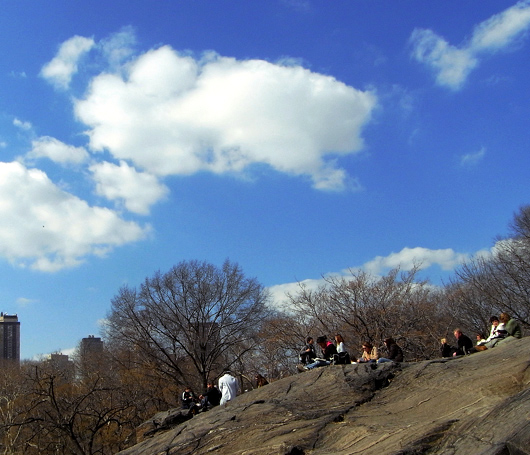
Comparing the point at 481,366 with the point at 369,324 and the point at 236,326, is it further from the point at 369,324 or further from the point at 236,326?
the point at 236,326

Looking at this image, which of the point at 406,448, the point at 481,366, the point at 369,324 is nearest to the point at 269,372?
the point at 369,324

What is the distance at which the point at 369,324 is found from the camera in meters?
29.2

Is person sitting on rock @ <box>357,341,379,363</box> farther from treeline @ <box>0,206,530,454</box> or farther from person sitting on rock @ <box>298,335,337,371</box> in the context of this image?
treeline @ <box>0,206,530,454</box>

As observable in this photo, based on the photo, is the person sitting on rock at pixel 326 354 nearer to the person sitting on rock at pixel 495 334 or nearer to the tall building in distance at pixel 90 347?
the person sitting on rock at pixel 495 334

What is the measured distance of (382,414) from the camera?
433 inches

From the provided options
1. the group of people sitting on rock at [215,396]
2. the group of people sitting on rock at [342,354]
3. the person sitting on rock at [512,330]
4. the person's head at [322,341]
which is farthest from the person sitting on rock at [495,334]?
the group of people sitting on rock at [215,396]

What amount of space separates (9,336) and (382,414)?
139 m

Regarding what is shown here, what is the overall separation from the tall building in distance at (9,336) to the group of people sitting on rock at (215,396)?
120 metres

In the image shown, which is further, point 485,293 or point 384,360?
point 485,293

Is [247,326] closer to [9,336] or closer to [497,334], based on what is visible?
[497,334]

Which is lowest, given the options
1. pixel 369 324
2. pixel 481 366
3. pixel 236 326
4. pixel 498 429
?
pixel 498 429

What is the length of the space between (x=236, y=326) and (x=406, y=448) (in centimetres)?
3375

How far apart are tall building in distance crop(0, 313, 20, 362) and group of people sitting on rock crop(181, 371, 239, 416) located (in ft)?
393

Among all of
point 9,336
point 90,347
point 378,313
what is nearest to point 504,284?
point 378,313
